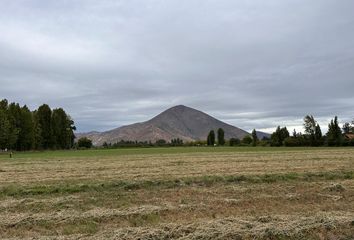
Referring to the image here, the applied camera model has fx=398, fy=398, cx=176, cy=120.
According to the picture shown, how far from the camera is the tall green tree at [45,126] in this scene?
404 ft

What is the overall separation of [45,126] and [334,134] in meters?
89.5

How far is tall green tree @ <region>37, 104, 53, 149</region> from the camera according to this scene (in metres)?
123

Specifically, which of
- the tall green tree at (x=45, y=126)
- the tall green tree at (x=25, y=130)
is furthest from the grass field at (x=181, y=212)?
the tall green tree at (x=45, y=126)

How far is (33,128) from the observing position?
108938 millimetres

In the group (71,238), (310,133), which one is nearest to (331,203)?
(71,238)

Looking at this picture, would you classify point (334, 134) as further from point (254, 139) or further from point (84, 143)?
point (84, 143)

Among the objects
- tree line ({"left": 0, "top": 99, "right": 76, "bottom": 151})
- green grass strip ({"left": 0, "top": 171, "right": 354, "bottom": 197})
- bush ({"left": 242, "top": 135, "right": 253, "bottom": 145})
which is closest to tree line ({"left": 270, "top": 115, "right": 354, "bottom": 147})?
bush ({"left": 242, "top": 135, "right": 253, "bottom": 145})

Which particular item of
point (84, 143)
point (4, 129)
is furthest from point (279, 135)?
point (4, 129)

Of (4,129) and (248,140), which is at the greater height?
(4,129)

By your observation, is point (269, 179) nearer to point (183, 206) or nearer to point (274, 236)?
point (183, 206)

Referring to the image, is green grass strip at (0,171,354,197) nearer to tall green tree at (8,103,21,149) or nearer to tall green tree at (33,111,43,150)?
tall green tree at (8,103,21,149)

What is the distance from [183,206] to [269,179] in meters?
8.95

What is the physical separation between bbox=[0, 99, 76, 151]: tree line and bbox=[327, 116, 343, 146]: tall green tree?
83.8m

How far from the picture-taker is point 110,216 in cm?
1082
